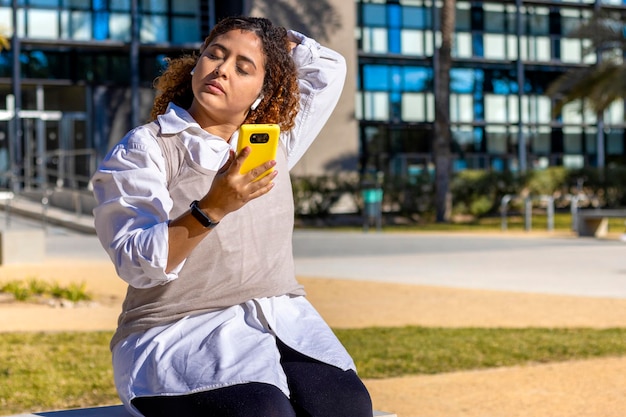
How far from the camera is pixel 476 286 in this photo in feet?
40.2

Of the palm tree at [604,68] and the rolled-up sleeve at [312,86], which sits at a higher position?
the palm tree at [604,68]

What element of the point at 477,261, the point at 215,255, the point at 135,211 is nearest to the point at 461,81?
the point at 477,261

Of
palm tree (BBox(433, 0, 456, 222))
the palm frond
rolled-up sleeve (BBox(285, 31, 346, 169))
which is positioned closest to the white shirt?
rolled-up sleeve (BBox(285, 31, 346, 169))

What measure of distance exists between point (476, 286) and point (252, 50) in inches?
369

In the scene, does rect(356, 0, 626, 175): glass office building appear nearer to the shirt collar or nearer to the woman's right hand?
the shirt collar

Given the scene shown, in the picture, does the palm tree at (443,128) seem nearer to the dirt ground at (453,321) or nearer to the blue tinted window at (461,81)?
the blue tinted window at (461,81)

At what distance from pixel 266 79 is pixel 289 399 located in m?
0.92

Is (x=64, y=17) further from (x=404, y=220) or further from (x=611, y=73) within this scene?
(x=611, y=73)

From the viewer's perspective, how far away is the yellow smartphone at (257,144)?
8.77ft

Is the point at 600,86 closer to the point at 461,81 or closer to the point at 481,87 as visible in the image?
the point at 461,81

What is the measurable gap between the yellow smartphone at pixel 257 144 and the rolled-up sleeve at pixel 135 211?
257 mm

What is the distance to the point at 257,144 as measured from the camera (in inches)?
106

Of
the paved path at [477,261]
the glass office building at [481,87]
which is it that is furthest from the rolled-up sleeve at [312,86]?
the glass office building at [481,87]

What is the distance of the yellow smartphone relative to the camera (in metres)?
2.67
